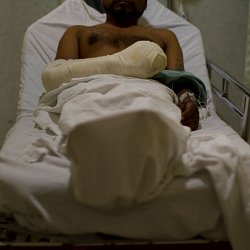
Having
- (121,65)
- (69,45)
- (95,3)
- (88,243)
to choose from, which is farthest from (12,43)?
(88,243)

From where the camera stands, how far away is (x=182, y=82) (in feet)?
5.32

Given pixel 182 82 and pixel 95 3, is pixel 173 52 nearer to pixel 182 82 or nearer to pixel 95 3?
pixel 182 82

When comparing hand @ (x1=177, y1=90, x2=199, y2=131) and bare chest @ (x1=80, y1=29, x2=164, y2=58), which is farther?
bare chest @ (x1=80, y1=29, x2=164, y2=58)

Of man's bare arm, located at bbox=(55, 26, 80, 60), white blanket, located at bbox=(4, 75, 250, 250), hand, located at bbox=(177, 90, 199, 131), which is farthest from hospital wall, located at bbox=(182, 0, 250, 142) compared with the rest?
white blanket, located at bbox=(4, 75, 250, 250)

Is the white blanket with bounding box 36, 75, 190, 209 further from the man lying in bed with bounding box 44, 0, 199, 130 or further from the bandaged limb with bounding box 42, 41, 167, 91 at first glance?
the man lying in bed with bounding box 44, 0, 199, 130

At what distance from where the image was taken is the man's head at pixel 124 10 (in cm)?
196

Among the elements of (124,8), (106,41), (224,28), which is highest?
(124,8)

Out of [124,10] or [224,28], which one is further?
[224,28]

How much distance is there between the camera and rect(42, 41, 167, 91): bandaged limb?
144 centimetres

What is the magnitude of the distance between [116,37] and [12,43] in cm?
77

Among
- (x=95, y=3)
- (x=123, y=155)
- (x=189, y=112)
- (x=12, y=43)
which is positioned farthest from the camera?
(x=12, y=43)

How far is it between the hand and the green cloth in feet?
0.43

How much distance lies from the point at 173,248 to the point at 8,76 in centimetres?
169

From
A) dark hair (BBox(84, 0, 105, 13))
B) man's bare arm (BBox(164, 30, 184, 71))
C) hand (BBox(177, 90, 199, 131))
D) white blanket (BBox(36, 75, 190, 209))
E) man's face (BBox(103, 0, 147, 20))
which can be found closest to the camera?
white blanket (BBox(36, 75, 190, 209))
